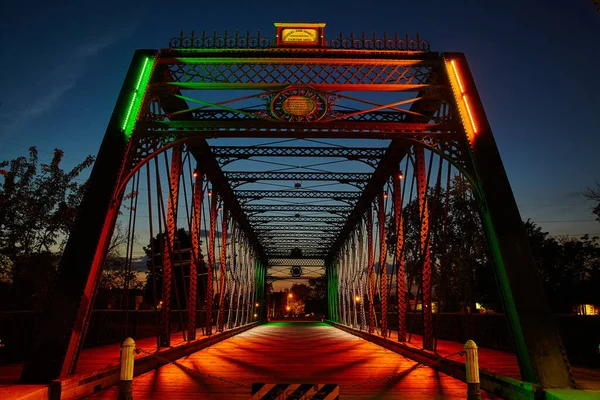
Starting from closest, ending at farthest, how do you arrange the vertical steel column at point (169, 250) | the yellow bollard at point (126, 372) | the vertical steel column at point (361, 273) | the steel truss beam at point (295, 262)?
1. the yellow bollard at point (126, 372)
2. the vertical steel column at point (169, 250)
3. the vertical steel column at point (361, 273)
4. the steel truss beam at point (295, 262)

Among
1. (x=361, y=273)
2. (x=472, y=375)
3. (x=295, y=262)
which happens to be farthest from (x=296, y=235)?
(x=472, y=375)

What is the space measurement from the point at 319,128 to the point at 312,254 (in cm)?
4204

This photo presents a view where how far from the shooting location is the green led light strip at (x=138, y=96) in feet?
29.2

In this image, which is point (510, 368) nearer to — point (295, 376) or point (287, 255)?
point (295, 376)

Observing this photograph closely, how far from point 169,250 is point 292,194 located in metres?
14.2

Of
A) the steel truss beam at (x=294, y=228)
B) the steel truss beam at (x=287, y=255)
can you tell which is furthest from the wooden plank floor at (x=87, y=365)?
the steel truss beam at (x=287, y=255)

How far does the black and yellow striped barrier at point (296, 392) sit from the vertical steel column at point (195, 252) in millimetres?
9522

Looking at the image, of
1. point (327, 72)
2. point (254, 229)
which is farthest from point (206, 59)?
point (254, 229)

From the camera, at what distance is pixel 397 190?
1716 centimetres

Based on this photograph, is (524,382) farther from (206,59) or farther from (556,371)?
(206,59)

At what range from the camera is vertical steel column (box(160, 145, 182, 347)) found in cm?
1165

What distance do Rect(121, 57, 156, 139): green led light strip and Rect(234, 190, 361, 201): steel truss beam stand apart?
A: 15.5 metres

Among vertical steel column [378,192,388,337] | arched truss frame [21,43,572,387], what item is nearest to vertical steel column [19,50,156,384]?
arched truss frame [21,43,572,387]

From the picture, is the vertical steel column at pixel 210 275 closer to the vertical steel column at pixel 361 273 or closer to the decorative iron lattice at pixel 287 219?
the vertical steel column at pixel 361 273
